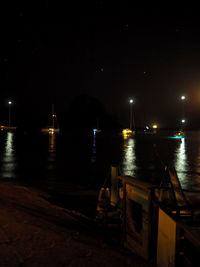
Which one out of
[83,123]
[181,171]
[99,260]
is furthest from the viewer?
[83,123]

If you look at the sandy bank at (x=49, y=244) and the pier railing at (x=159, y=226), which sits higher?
the pier railing at (x=159, y=226)

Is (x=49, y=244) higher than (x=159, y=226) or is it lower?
lower

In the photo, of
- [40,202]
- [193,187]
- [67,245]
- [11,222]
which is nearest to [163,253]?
[67,245]

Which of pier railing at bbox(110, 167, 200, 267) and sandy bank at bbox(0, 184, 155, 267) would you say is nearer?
pier railing at bbox(110, 167, 200, 267)

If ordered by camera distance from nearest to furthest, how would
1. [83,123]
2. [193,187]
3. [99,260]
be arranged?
[99,260] < [193,187] < [83,123]

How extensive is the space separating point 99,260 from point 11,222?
6.46 feet

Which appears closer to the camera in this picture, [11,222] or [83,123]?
[11,222]

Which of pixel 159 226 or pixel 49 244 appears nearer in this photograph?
pixel 159 226

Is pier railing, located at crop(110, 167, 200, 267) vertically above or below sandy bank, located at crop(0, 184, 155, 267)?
above

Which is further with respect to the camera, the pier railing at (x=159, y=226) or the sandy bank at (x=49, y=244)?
the sandy bank at (x=49, y=244)

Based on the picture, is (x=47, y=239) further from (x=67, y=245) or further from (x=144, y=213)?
(x=144, y=213)

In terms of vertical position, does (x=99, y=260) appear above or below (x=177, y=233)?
below

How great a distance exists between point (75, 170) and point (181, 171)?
5.62 metres

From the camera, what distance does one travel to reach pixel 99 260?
3836mm
